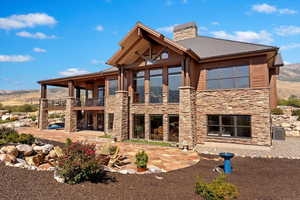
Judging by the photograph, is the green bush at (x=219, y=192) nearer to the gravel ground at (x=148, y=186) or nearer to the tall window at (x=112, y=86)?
the gravel ground at (x=148, y=186)

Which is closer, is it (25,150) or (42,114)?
(25,150)

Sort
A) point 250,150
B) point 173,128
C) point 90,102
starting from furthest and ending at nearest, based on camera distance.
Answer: point 90,102, point 173,128, point 250,150

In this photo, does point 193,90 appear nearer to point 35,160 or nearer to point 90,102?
point 35,160

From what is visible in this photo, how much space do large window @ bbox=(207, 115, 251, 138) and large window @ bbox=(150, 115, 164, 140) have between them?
390cm

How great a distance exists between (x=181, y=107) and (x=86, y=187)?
8.99 meters

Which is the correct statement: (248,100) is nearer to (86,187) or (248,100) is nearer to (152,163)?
(152,163)

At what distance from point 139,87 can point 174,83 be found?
363cm

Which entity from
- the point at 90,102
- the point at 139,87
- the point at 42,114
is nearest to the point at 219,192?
the point at 139,87

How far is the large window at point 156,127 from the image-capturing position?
14.6 meters

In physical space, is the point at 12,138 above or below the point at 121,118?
below

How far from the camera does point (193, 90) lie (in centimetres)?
1358

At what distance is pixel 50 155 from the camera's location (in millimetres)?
8500

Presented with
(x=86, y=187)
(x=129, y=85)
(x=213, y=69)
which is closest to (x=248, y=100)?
(x=213, y=69)

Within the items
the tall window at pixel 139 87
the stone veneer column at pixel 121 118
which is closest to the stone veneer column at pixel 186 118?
the tall window at pixel 139 87
